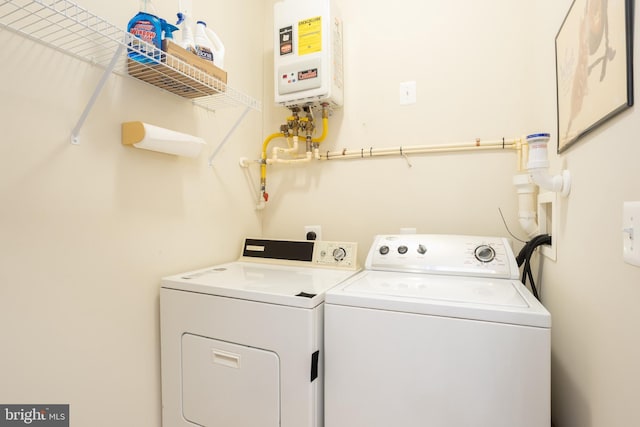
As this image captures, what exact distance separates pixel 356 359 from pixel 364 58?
1703 millimetres

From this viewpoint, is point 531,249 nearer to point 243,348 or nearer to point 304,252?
point 304,252

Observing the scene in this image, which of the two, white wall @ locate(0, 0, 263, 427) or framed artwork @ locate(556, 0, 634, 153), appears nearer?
framed artwork @ locate(556, 0, 634, 153)

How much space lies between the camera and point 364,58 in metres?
1.91

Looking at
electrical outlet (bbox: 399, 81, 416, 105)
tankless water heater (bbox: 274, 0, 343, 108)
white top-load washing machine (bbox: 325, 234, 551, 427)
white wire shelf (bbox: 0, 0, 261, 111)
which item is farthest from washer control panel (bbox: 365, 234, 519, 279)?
white wire shelf (bbox: 0, 0, 261, 111)

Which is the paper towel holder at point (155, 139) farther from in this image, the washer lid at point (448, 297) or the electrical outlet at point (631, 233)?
the electrical outlet at point (631, 233)

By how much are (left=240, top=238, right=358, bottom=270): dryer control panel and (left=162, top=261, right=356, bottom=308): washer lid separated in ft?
0.17


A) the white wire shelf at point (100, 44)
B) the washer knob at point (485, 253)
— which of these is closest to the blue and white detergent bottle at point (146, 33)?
the white wire shelf at point (100, 44)

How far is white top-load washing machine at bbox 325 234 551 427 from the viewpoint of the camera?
85cm

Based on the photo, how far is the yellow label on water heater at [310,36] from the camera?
5.74 ft

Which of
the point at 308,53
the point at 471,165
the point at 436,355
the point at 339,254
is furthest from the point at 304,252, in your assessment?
the point at 308,53

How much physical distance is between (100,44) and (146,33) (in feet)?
0.62

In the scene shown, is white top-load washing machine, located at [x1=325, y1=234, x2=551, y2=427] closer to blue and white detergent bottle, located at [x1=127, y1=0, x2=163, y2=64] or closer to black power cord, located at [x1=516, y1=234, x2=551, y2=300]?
black power cord, located at [x1=516, y1=234, x2=551, y2=300]

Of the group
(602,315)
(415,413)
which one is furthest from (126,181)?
(602,315)

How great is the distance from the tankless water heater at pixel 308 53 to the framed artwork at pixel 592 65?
1.06m
